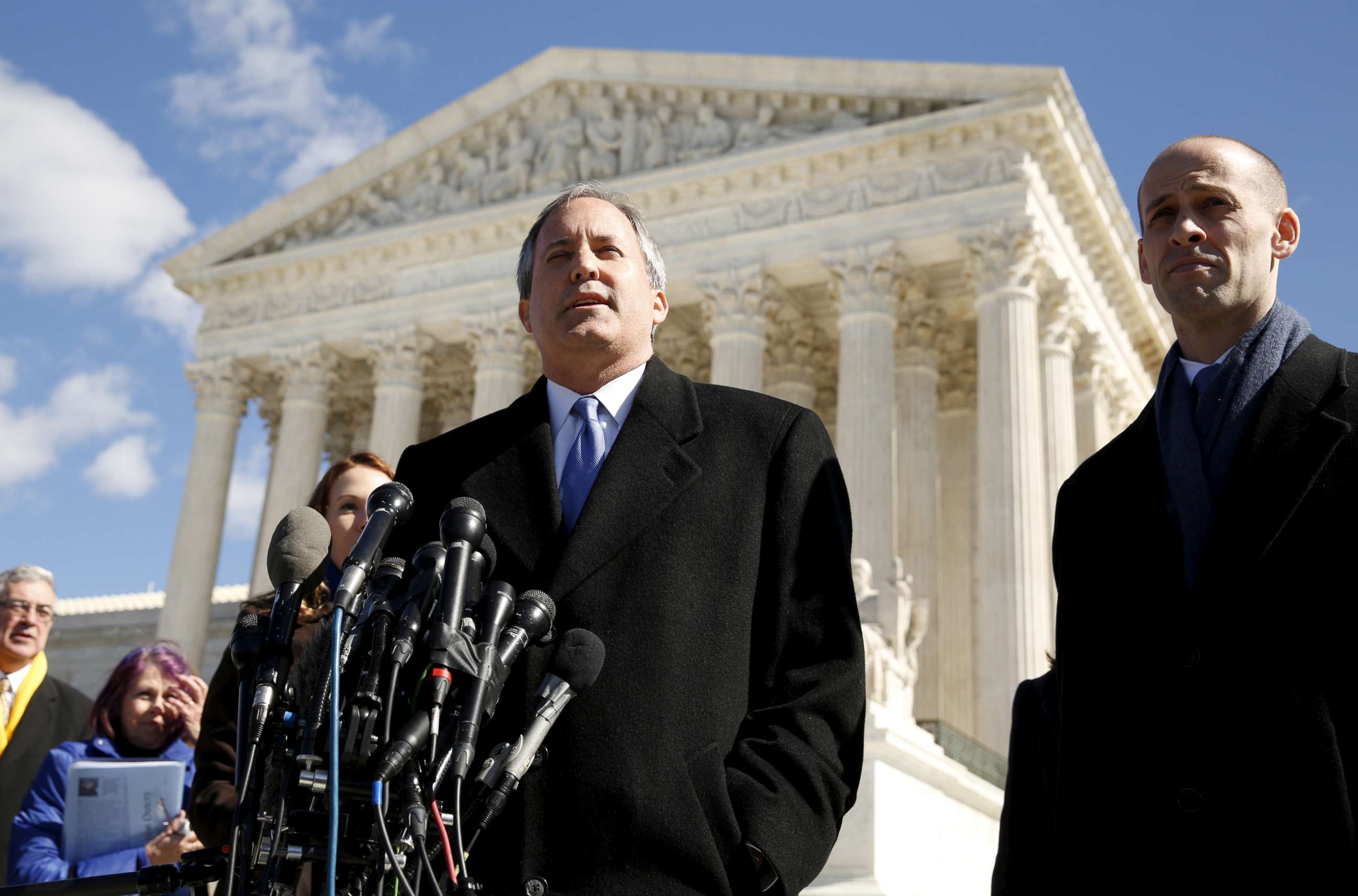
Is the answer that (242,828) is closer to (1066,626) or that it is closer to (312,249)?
(1066,626)

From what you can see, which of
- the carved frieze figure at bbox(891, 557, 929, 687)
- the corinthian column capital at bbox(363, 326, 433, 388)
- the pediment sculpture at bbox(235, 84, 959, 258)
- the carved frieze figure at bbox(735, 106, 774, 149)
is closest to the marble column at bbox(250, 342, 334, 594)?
the corinthian column capital at bbox(363, 326, 433, 388)

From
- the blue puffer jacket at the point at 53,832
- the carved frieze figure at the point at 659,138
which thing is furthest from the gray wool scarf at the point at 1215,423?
the carved frieze figure at the point at 659,138

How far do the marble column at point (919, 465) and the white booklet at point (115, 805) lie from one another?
23.2m

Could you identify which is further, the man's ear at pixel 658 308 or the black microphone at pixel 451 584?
the man's ear at pixel 658 308

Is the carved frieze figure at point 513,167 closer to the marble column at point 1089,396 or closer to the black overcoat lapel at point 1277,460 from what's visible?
the marble column at point 1089,396

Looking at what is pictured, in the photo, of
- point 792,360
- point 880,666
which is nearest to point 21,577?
point 880,666

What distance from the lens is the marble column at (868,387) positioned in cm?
2459

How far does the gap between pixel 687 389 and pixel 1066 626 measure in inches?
52.3

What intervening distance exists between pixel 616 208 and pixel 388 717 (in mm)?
1871

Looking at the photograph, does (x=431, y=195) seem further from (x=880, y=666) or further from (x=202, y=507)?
(x=880, y=666)

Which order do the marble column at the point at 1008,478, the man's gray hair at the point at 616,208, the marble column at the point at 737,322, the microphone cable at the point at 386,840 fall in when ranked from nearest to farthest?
the microphone cable at the point at 386,840 → the man's gray hair at the point at 616,208 → the marble column at the point at 1008,478 → the marble column at the point at 737,322

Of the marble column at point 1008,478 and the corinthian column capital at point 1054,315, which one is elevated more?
the corinthian column capital at point 1054,315

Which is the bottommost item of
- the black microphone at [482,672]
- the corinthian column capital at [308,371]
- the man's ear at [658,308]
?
the black microphone at [482,672]

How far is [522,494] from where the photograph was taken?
3.65m
